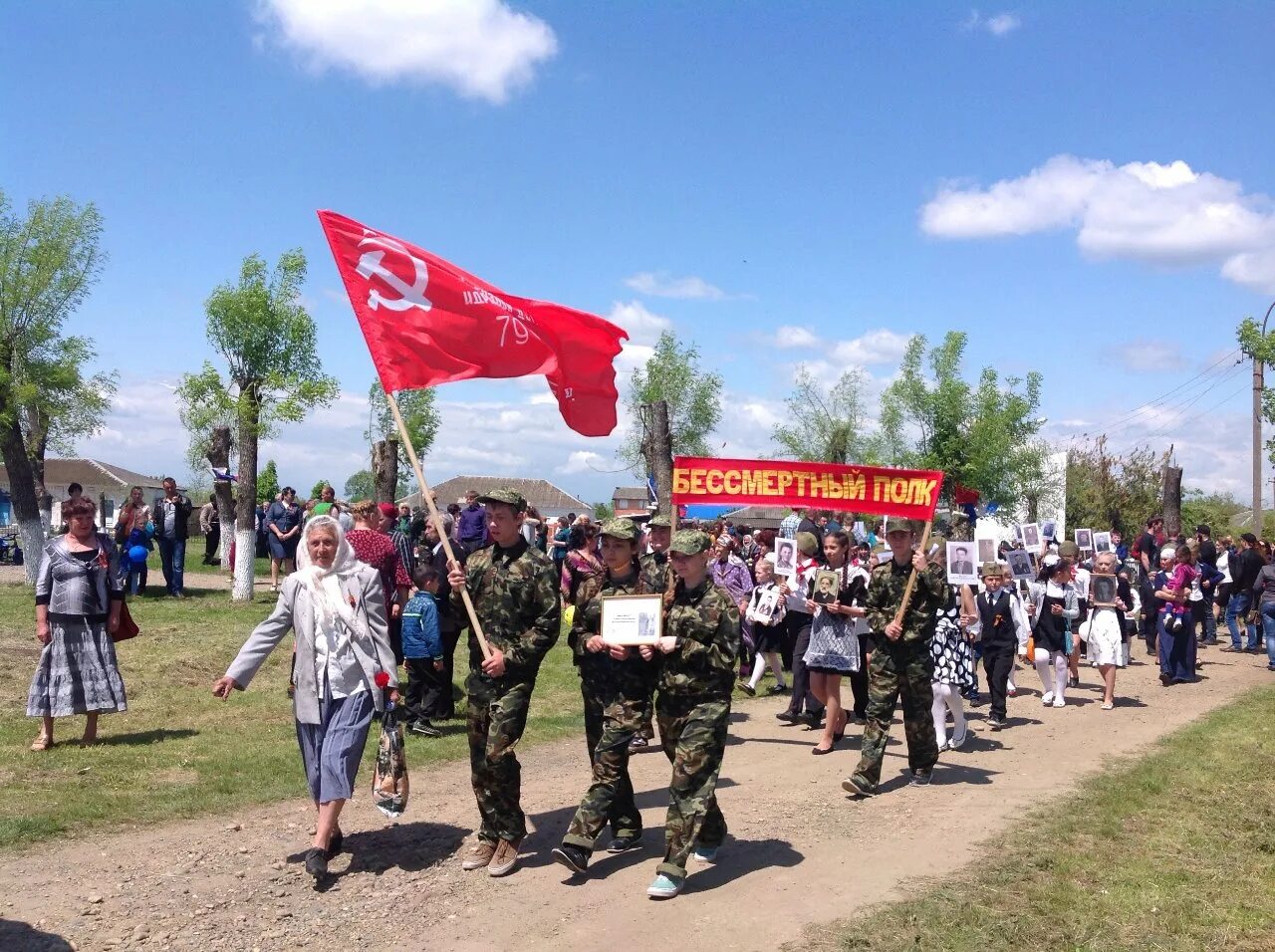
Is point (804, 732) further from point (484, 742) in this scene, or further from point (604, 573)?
point (484, 742)

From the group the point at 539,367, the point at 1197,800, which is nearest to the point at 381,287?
the point at 539,367

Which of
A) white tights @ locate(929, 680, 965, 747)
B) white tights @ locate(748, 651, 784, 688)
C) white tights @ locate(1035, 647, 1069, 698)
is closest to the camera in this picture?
white tights @ locate(929, 680, 965, 747)

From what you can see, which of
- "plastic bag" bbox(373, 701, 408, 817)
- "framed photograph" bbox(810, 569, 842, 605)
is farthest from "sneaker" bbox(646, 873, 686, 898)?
"framed photograph" bbox(810, 569, 842, 605)

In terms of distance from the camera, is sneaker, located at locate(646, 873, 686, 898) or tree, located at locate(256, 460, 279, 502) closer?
sneaker, located at locate(646, 873, 686, 898)

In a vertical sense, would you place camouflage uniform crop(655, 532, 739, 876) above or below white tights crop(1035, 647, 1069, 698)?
above

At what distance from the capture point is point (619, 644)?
21.0 feet

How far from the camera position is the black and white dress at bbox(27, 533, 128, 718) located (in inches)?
358

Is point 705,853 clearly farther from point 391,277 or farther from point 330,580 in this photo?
point 391,277

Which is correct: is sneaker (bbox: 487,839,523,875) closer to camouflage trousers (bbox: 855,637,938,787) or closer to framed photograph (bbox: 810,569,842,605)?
camouflage trousers (bbox: 855,637,938,787)

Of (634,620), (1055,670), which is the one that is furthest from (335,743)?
(1055,670)

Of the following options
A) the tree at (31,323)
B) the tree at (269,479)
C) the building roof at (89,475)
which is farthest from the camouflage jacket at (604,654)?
the building roof at (89,475)

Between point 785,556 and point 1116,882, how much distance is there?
6.50m

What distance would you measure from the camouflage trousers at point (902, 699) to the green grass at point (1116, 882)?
91 centimetres

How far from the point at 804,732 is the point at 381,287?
20.8 ft
